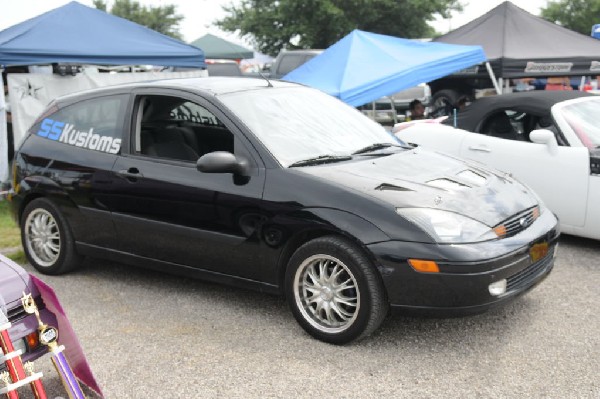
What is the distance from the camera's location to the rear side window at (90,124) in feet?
15.5

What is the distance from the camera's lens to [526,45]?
417 inches

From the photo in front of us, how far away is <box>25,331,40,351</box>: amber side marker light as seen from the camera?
2850 millimetres

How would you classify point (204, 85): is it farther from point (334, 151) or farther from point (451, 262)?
point (451, 262)

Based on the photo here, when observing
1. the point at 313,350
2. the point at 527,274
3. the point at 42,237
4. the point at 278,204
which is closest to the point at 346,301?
the point at 313,350

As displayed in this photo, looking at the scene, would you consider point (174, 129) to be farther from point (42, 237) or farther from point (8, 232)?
point (8, 232)

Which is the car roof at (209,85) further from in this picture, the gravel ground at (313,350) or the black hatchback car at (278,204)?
the gravel ground at (313,350)

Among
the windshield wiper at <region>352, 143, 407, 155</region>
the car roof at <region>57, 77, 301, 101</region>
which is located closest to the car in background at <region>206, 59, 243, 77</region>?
the car roof at <region>57, 77, 301, 101</region>

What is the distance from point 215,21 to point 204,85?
32207 mm

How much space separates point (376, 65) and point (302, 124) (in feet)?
18.5

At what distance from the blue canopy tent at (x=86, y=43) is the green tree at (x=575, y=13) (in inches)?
1357

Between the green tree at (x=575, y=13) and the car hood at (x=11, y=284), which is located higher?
the green tree at (x=575, y=13)

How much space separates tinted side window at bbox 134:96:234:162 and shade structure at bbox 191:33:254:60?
22.8 metres

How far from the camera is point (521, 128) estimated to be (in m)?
6.25

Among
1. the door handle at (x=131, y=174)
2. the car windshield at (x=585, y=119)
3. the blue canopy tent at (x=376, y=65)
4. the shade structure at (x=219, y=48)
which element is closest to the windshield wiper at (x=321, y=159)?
the door handle at (x=131, y=174)
